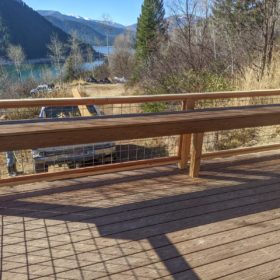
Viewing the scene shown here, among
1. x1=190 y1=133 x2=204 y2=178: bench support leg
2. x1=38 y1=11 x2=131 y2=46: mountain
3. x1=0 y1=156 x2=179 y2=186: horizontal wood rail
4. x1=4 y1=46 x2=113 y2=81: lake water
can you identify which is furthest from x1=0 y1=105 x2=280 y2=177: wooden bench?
x1=38 y1=11 x2=131 y2=46: mountain

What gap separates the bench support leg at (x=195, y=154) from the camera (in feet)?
9.48

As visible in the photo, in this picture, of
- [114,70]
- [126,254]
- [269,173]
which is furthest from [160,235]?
[114,70]

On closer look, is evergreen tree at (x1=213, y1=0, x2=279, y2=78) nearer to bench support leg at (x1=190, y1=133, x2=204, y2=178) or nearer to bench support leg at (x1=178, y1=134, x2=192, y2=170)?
bench support leg at (x1=178, y1=134, x2=192, y2=170)

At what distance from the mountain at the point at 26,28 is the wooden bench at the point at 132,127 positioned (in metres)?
45.9

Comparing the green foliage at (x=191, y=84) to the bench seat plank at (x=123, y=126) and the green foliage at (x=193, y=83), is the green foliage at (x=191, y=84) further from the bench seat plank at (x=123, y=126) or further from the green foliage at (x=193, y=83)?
the bench seat plank at (x=123, y=126)

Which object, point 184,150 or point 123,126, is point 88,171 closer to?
point 123,126

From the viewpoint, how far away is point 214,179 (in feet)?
9.78

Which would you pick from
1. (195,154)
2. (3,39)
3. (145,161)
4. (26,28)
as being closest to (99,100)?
(145,161)

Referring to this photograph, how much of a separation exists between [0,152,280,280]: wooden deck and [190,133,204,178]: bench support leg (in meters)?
0.08

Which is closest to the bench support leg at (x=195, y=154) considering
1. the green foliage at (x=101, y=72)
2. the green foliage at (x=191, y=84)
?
the green foliage at (x=191, y=84)

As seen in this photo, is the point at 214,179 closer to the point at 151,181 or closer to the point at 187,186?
the point at 187,186

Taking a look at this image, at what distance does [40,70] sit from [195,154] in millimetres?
28776

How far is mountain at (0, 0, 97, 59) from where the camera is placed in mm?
51459

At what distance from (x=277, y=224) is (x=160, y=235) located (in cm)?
81
